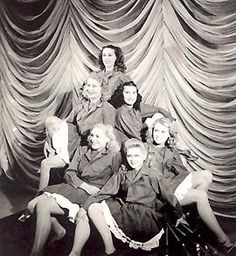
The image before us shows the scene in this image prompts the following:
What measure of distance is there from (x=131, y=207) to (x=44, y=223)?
423 mm

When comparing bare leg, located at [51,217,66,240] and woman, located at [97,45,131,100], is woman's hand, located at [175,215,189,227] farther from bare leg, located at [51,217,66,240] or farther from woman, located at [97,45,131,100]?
woman, located at [97,45,131,100]

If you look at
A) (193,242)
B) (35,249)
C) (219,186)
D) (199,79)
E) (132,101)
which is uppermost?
(199,79)

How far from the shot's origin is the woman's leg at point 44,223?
2430 millimetres

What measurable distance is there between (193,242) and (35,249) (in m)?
0.73

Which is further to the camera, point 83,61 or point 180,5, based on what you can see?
point 83,61

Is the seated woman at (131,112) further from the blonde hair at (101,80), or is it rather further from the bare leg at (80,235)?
the bare leg at (80,235)

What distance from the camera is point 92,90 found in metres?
2.59

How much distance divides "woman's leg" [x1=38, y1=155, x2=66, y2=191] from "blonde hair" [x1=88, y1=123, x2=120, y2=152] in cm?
24

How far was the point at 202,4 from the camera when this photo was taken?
245cm

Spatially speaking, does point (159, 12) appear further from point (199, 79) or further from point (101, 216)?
Answer: point (101, 216)

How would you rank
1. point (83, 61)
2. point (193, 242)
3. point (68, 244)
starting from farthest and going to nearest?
point (83, 61)
point (68, 244)
point (193, 242)

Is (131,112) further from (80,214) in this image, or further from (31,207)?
(31,207)

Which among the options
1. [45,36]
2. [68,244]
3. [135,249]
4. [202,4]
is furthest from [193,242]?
[45,36]

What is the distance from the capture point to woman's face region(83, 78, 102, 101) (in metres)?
2.59
